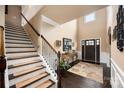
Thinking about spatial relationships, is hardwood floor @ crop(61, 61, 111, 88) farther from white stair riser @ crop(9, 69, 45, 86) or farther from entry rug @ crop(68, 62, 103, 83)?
white stair riser @ crop(9, 69, 45, 86)

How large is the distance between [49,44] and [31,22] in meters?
0.80

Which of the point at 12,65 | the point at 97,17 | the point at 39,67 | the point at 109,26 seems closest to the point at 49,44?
the point at 39,67

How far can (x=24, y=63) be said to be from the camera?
2.51 metres

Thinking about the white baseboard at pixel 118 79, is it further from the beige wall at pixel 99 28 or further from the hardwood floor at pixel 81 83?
the beige wall at pixel 99 28

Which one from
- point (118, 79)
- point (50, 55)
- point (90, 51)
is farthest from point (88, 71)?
point (118, 79)

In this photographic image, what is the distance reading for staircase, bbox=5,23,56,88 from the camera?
2090 millimetres

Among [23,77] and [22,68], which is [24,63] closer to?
[22,68]

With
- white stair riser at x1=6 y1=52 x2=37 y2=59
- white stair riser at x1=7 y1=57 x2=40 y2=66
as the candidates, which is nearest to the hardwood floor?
white stair riser at x1=7 y1=57 x2=40 y2=66

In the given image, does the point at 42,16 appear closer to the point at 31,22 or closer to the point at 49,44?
the point at 31,22

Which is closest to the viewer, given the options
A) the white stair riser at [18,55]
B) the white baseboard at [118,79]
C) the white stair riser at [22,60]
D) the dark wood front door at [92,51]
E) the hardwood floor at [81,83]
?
the white baseboard at [118,79]

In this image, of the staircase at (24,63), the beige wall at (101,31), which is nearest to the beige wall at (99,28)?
the beige wall at (101,31)

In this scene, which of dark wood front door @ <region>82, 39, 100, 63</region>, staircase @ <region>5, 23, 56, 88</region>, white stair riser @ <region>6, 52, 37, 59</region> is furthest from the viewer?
white stair riser @ <region>6, 52, 37, 59</region>

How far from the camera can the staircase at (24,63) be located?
6.86 ft

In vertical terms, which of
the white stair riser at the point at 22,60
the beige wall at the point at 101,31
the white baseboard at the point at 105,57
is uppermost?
the beige wall at the point at 101,31
